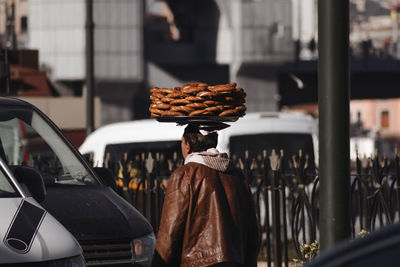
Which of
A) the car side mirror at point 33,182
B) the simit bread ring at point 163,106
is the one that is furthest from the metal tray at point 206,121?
the car side mirror at point 33,182

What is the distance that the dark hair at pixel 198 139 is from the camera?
18.5 feet

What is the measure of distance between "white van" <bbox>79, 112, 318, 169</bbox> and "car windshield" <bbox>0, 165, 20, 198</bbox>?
759 centimetres

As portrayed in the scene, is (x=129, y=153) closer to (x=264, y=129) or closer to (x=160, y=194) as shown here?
(x=264, y=129)

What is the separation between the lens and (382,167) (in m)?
9.03

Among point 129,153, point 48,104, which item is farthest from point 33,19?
point 129,153

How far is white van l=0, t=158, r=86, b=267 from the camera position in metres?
4.91

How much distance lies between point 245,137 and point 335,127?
8766 mm

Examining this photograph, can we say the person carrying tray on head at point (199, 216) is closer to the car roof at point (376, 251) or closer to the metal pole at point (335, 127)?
the metal pole at point (335, 127)

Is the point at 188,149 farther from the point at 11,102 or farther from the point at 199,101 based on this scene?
the point at 11,102

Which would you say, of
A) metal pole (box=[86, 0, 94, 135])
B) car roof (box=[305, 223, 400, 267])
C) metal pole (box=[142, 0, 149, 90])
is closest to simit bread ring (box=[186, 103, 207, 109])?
car roof (box=[305, 223, 400, 267])

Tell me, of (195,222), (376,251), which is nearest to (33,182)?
(195,222)

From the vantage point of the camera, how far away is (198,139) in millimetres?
5656

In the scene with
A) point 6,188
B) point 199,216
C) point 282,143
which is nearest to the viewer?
point 199,216

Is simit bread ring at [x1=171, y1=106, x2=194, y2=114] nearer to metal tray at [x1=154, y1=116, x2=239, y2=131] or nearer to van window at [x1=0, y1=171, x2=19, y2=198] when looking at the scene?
metal tray at [x1=154, y1=116, x2=239, y2=131]
